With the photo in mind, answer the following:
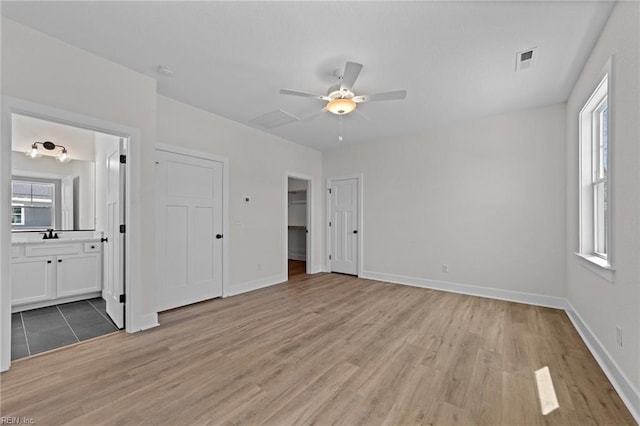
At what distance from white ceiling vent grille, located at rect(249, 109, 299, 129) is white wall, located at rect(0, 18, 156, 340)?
1441 millimetres

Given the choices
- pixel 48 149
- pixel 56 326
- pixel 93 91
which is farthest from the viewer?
pixel 48 149

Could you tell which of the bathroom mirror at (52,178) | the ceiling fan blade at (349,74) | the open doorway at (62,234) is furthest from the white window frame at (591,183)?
the bathroom mirror at (52,178)

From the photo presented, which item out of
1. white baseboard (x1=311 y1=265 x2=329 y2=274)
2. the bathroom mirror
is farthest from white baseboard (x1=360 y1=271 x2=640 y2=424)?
the bathroom mirror

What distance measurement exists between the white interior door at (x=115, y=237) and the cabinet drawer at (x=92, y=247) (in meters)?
1.00

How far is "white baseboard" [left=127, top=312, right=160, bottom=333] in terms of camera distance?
279 cm

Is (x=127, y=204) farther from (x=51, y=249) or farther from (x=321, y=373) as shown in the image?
(x=321, y=373)

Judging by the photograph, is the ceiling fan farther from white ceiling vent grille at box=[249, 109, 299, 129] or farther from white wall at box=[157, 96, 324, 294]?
white wall at box=[157, 96, 324, 294]

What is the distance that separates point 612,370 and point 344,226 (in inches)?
166

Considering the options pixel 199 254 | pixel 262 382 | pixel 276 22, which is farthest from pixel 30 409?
pixel 276 22

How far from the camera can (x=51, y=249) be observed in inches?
142

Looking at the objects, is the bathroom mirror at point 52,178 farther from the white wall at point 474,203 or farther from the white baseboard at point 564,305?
the white baseboard at point 564,305

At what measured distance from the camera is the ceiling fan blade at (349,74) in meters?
2.29

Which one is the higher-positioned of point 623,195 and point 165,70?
point 165,70

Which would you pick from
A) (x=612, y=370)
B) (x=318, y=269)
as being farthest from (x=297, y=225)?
(x=612, y=370)
